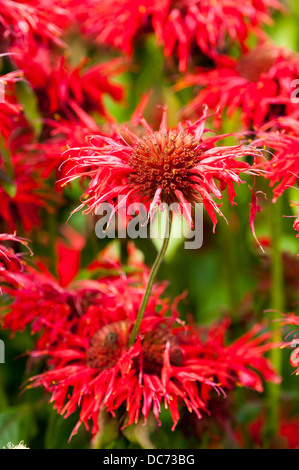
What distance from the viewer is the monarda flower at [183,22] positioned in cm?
58

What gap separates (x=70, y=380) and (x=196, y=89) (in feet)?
1.07

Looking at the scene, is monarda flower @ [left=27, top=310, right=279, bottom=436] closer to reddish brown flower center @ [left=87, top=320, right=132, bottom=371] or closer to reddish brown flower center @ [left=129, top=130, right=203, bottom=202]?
reddish brown flower center @ [left=87, top=320, right=132, bottom=371]

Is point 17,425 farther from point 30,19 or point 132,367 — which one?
point 30,19

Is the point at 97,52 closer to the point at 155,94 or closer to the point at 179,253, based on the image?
the point at 155,94

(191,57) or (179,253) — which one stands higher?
(191,57)

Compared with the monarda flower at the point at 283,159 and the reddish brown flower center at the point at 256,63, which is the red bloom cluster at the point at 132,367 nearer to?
the monarda flower at the point at 283,159

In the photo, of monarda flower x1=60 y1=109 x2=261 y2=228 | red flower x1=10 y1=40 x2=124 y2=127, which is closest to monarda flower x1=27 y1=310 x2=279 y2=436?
monarda flower x1=60 y1=109 x2=261 y2=228

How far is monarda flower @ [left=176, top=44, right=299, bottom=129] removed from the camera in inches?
20.4

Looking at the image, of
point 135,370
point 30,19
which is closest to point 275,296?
point 135,370

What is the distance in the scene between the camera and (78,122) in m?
0.60

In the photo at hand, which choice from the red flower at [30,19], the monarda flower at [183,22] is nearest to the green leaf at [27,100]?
the red flower at [30,19]

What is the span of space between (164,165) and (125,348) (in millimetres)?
147

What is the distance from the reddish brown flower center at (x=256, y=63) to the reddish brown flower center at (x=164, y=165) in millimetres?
224
